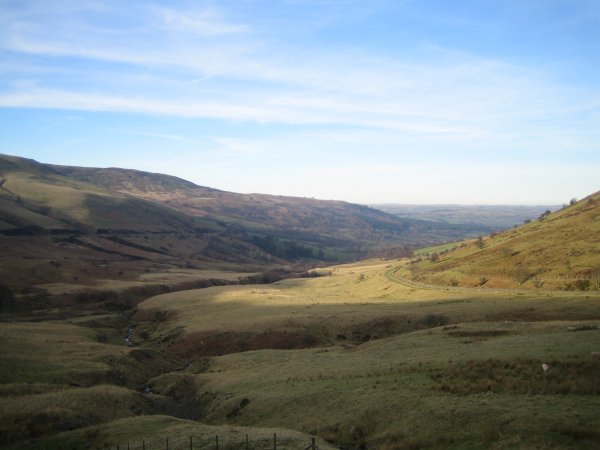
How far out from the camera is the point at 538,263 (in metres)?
98.7

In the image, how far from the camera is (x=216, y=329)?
81.2m

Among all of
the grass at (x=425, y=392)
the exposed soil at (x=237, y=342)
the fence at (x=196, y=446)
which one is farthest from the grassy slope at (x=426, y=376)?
the fence at (x=196, y=446)

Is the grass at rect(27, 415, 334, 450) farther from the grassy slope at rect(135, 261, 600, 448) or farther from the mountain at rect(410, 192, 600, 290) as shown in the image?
the mountain at rect(410, 192, 600, 290)

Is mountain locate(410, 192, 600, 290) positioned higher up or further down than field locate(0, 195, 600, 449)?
higher up

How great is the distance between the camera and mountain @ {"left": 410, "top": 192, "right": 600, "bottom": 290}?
88.8 meters

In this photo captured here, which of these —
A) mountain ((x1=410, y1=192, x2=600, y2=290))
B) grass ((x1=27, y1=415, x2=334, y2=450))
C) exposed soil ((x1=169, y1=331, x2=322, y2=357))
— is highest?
mountain ((x1=410, y1=192, x2=600, y2=290))


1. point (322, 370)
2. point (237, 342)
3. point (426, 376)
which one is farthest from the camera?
point (237, 342)

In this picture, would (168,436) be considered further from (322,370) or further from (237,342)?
(237,342)

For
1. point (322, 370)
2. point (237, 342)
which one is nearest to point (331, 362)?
point (322, 370)

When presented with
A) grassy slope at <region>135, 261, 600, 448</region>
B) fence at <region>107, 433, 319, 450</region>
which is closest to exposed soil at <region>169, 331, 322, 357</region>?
grassy slope at <region>135, 261, 600, 448</region>

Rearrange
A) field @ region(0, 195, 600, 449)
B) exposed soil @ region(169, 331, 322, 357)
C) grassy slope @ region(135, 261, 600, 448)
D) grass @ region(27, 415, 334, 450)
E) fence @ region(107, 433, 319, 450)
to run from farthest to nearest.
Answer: exposed soil @ region(169, 331, 322, 357) → grass @ region(27, 415, 334, 450) → field @ region(0, 195, 600, 449) → fence @ region(107, 433, 319, 450) → grassy slope @ region(135, 261, 600, 448)

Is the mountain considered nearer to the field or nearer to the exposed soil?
the field

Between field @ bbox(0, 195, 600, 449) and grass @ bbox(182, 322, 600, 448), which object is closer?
grass @ bbox(182, 322, 600, 448)

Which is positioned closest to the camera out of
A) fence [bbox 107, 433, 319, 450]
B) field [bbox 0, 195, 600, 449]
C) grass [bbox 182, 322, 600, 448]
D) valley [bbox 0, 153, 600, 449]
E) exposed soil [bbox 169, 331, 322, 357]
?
grass [bbox 182, 322, 600, 448]
